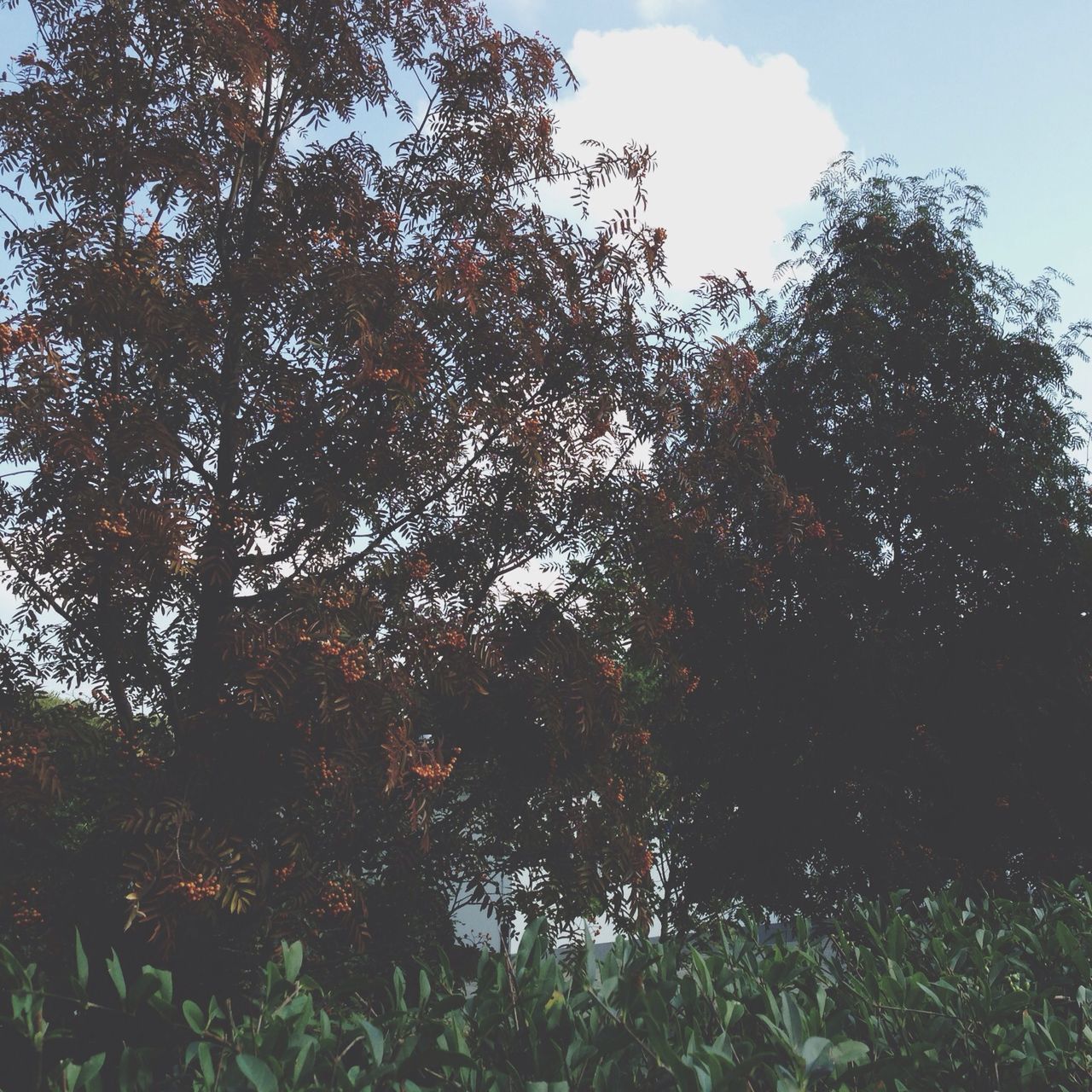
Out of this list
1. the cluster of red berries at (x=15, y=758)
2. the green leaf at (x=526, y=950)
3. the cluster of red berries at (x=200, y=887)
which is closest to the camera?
the green leaf at (x=526, y=950)

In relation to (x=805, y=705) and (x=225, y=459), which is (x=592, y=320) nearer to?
(x=225, y=459)

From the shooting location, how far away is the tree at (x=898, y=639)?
30.2 ft

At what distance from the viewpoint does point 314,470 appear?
5.59 metres

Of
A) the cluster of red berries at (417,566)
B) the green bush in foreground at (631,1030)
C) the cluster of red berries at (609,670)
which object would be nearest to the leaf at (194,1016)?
the green bush in foreground at (631,1030)

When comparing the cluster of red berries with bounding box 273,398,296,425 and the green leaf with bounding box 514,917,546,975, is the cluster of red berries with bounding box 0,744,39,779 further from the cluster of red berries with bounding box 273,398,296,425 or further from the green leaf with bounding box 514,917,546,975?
the green leaf with bounding box 514,917,546,975

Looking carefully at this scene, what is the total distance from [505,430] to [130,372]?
2017 mm

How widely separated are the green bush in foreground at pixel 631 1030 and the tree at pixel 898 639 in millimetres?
6012

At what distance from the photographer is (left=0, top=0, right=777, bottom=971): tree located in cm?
479

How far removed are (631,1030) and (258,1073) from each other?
0.88 m

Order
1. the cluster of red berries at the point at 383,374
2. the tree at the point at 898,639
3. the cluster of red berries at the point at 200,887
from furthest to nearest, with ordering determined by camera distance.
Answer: the tree at the point at 898,639 → the cluster of red berries at the point at 383,374 → the cluster of red berries at the point at 200,887

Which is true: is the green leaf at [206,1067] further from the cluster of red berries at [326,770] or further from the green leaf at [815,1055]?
the cluster of red berries at [326,770]

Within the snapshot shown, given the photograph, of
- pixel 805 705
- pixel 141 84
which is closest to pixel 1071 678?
pixel 805 705

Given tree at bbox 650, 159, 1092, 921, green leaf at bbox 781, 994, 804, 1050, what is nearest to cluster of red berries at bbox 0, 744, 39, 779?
green leaf at bbox 781, 994, 804, 1050

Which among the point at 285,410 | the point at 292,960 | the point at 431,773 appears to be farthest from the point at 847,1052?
the point at 285,410
